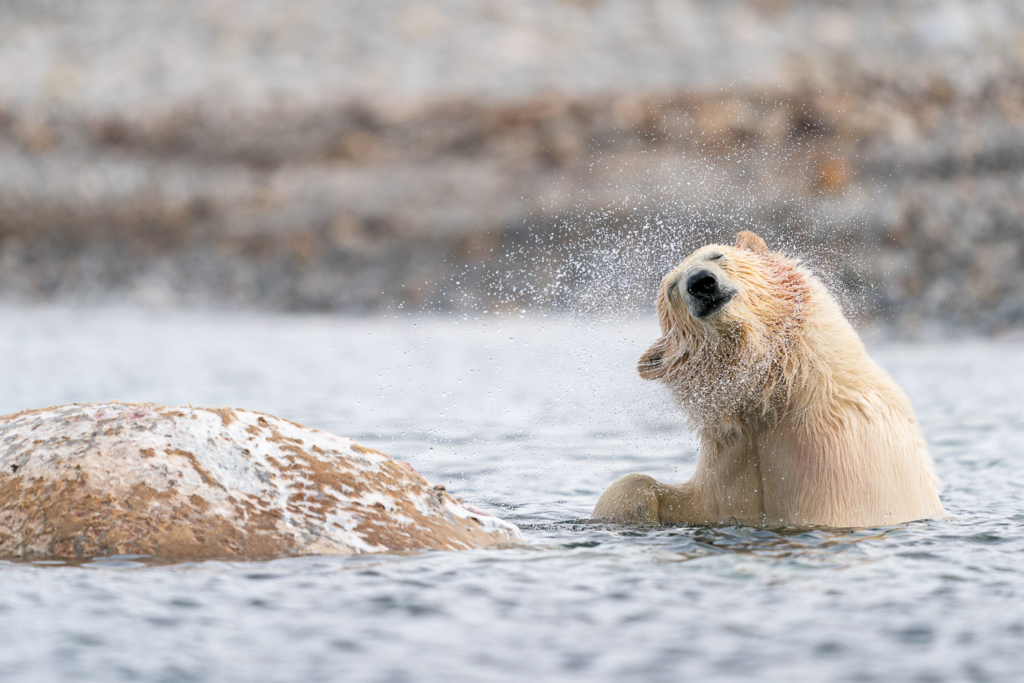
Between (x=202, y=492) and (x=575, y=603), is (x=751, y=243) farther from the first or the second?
(x=202, y=492)

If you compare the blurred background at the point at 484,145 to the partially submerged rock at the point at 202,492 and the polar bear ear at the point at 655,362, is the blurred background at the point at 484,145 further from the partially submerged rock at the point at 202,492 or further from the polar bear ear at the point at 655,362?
the partially submerged rock at the point at 202,492

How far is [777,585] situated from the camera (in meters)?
4.78

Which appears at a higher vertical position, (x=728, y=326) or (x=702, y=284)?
(x=702, y=284)

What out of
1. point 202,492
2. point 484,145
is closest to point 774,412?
point 202,492

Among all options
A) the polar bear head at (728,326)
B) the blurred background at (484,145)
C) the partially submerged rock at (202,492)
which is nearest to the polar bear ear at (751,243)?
the polar bear head at (728,326)

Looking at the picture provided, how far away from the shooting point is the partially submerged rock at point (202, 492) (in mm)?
5004

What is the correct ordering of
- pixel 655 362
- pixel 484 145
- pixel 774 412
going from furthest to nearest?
pixel 484 145
pixel 655 362
pixel 774 412

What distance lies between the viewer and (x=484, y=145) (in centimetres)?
3006

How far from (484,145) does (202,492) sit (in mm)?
25606

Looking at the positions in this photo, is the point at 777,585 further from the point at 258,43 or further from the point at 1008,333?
the point at 258,43

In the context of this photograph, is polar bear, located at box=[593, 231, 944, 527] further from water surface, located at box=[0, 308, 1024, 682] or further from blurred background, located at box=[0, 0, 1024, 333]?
blurred background, located at box=[0, 0, 1024, 333]

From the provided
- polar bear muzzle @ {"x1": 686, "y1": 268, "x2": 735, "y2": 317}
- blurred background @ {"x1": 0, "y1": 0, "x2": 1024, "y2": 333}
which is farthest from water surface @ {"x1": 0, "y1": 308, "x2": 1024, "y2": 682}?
blurred background @ {"x1": 0, "y1": 0, "x2": 1024, "y2": 333}

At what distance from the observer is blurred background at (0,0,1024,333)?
26.2 metres

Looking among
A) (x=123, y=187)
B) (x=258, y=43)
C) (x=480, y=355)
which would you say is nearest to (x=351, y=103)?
(x=258, y=43)
